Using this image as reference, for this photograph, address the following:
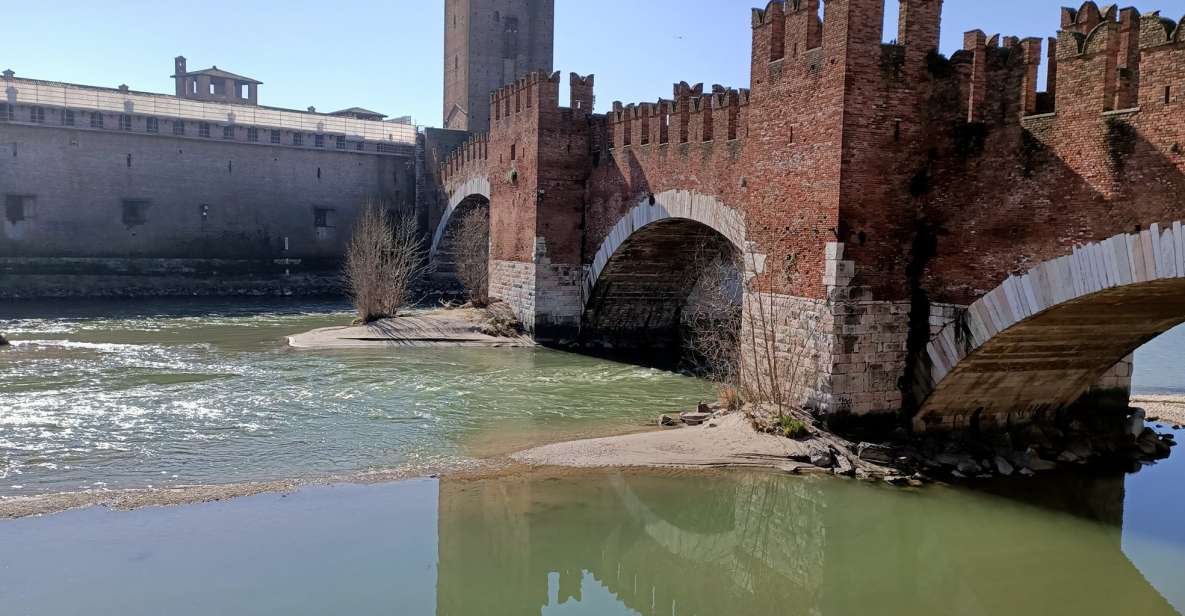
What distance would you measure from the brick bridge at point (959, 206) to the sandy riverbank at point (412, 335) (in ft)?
27.8

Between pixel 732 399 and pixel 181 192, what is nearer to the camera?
pixel 732 399

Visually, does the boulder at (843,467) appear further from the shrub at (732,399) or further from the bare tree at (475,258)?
the bare tree at (475,258)

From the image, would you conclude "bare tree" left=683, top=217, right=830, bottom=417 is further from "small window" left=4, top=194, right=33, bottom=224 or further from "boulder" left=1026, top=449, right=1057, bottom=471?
"small window" left=4, top=194, right=33, bottom=224

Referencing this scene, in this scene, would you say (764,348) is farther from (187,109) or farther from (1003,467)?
(187,109)

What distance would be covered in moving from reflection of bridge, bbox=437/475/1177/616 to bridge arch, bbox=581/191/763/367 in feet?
22.7

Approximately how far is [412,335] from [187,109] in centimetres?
2130

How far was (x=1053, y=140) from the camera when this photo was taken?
390 inches

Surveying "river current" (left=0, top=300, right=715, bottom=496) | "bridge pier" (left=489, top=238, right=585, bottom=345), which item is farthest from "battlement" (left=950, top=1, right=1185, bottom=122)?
"bridge pier" (left=489, top=238, right=585, bottom=345)

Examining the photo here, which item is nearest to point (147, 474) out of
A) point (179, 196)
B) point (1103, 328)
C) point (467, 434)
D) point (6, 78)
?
point (467, 434)

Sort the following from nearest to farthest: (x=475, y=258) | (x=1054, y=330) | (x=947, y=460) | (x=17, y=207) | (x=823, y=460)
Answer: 1. (x=1054, y=330)
2. (x=823, y=460)
3. (x=947, y=460)
4. (x=475, y=258)
5. (x=17, y=207)

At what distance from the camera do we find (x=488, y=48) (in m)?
44.2

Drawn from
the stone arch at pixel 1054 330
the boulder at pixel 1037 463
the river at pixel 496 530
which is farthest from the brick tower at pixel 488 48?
the boulder at pixel 1037 463

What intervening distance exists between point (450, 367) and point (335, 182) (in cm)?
2198

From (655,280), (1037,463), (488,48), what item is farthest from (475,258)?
(488,48)
